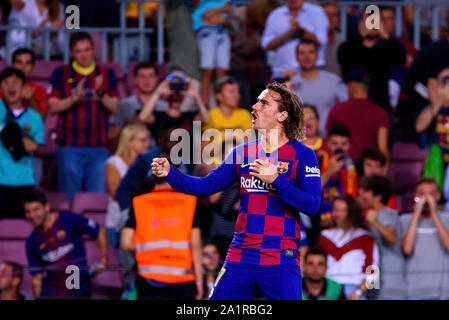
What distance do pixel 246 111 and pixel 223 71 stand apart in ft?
2.38

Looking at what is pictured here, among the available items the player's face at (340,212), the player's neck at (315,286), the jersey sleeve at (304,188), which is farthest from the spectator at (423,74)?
the jersey sleeve at (304,188)

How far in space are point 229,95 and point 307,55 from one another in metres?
1.07

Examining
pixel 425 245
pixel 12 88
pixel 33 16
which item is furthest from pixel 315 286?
pixel 33 16

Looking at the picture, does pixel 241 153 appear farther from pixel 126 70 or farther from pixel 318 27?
pixel 126 70

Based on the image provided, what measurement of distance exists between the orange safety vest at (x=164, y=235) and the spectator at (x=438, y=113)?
10.7 feet

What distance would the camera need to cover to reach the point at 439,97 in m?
9.13

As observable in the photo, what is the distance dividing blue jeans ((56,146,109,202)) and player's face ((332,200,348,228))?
2527mm

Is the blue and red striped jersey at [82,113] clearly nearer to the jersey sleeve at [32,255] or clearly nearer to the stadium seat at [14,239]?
the stadium seat at [14,239]

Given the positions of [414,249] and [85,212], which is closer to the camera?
[414,249]

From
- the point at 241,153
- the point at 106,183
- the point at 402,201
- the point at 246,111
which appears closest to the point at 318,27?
the point at 246,111

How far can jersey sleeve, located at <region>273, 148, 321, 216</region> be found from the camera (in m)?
4.61

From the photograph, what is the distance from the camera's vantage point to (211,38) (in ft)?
31.0

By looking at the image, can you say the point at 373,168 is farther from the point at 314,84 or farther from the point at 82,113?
the point at 82,113

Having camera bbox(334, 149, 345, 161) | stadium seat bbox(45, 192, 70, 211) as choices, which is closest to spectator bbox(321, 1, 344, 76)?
camera bbox(334, 149, 345, 161)
